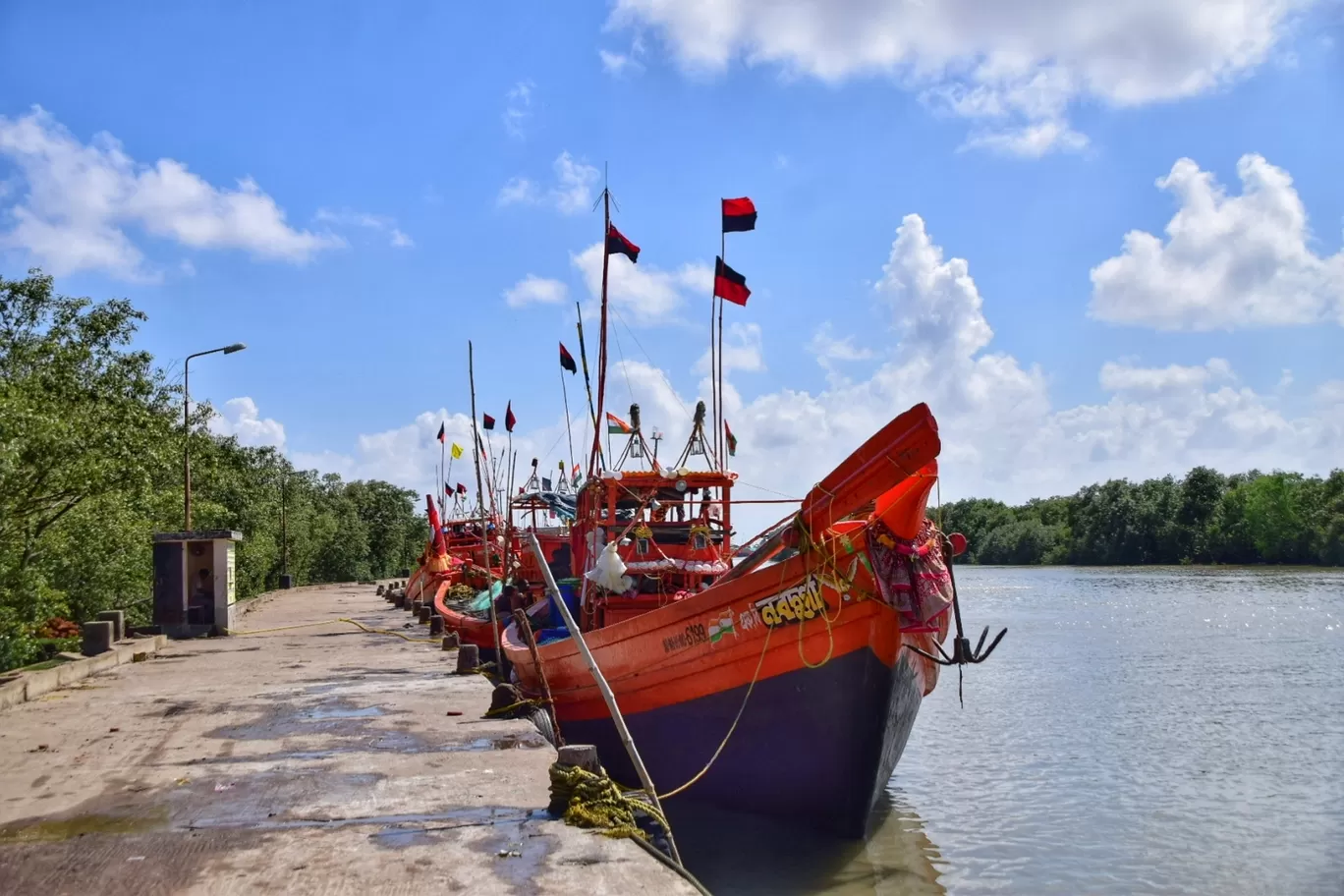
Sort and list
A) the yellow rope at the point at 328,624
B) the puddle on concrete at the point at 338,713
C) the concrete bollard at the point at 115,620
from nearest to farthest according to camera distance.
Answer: the puddle on concrete at the point at 338,713, the concrete bollard at the point at 115,620, the yellow rope at the point at 328,624

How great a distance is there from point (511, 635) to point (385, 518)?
193 feet

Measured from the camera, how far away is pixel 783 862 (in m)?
9.95

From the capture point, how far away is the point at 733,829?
34.3 feet

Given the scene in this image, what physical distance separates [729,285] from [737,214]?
3.11 feet

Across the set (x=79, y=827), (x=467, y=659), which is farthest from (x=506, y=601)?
(x=79, y=827)

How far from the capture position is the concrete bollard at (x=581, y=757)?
23.9 ft

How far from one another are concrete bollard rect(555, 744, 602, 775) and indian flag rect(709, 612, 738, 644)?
2.66m

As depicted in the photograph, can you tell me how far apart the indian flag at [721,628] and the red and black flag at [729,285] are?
500 cm

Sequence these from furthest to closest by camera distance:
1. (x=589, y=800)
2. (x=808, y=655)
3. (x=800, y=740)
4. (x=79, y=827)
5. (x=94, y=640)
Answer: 1. (x=94, y=640)
2. (x=800, y=740)
3. (x=808, y=655)
4. (x=589, y=800)
5. (x=79, y=827)

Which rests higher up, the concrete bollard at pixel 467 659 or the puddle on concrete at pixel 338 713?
the concrete bollard at pixel 467 659

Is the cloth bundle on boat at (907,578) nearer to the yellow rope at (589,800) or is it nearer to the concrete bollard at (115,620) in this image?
the yellow rope at (589,800)

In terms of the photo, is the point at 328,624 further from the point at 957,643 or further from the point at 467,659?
the point at 957,643

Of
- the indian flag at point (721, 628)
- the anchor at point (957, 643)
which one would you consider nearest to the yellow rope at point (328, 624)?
the indian flag at point (721, 628)

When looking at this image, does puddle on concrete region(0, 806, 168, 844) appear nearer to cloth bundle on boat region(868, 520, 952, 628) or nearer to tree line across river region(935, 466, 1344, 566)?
cloth bundle on boat region(868, 520, 952, 628)
